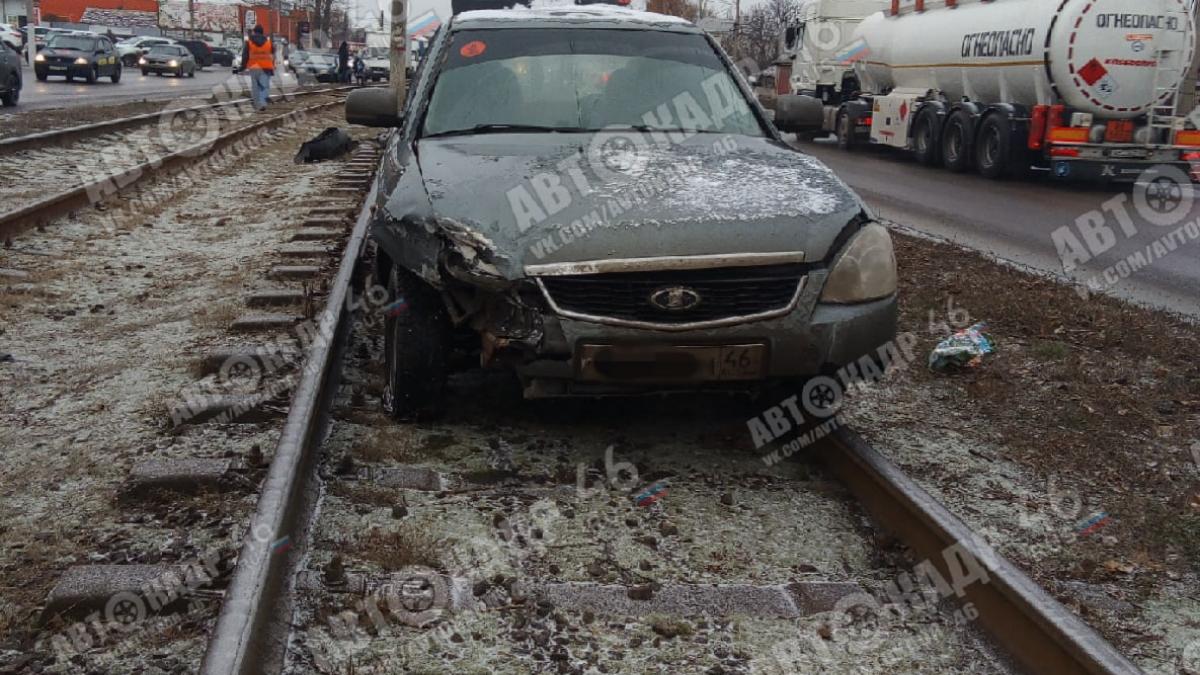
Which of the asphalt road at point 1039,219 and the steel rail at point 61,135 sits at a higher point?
the steel rail at point 61,135

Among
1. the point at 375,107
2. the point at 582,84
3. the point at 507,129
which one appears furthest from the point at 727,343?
the point at 375,107

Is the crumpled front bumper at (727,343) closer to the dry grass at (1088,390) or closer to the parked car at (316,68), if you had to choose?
the dry grass at (1088,390)

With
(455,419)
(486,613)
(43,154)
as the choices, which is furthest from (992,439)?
(43,154)

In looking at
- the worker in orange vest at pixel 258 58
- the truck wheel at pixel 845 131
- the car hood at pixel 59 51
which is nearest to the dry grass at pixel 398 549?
the truck wheel at pixel 845 131

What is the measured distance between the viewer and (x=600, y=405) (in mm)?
5023

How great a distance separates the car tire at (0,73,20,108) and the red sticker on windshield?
20.8 m

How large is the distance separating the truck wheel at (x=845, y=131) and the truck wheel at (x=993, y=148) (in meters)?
5.65

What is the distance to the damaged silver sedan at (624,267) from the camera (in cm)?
388

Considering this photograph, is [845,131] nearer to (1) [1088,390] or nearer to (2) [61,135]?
(2) [61,135]

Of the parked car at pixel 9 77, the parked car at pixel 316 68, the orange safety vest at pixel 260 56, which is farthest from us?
the parked car at pixel 316 68

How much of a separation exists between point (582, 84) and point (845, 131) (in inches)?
762

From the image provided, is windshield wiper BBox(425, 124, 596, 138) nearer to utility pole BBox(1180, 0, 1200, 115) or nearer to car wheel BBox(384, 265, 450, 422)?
car wheel BBox(384, 265, 450, 422)

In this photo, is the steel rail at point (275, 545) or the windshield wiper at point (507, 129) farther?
the windshield wiper at point (507, 129)

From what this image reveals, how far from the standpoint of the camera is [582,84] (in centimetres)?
543
